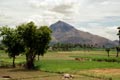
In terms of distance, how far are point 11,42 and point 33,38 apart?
5917mm

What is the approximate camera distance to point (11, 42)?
2368 inches

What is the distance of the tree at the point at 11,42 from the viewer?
197 feet

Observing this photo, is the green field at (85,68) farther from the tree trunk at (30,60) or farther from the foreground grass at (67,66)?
the tree trunk at (30,60)

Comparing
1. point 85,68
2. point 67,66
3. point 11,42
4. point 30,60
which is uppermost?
point 11,42

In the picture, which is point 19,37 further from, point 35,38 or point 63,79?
point 63,79

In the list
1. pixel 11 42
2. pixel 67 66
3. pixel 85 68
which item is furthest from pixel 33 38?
pixel 85 68

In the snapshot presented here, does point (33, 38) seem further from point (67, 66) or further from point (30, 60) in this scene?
point (67, 66)

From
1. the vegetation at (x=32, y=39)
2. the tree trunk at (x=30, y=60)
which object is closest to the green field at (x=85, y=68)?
the tree trunk at (x=30, y=60)

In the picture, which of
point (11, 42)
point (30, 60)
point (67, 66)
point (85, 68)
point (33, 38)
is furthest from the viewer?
point (11, 42)

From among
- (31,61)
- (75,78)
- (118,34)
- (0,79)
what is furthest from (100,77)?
(118,34)

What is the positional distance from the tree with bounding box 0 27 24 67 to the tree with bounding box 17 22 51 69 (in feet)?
9.59

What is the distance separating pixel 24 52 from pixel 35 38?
15.8 ft

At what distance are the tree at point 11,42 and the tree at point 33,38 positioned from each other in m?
2.92

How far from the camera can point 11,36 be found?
60.5 m
